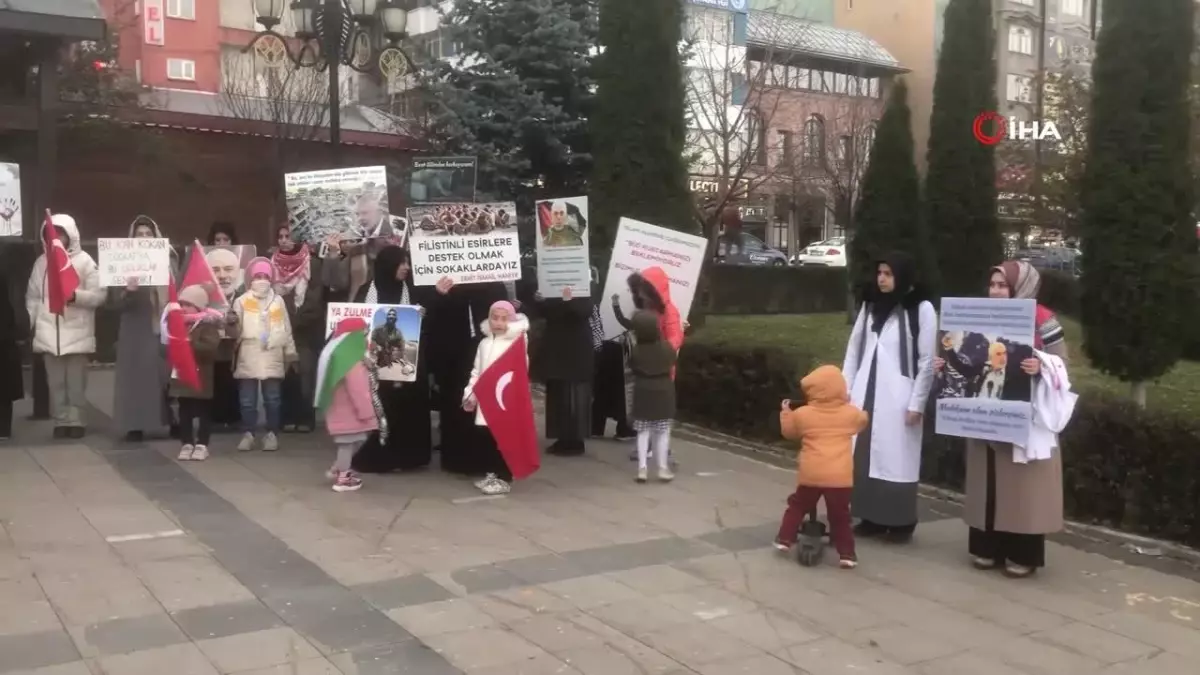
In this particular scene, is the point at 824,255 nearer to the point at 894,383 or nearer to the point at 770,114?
the point at 770,114

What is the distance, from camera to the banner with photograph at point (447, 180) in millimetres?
9344

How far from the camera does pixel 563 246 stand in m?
9.04

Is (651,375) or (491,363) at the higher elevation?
(491,363)

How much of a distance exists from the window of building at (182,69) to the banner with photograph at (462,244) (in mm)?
30709

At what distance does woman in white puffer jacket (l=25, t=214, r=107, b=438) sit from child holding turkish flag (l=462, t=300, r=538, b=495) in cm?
362

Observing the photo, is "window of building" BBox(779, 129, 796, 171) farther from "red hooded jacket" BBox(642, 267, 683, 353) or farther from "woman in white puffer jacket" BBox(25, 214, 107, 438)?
"woman in white puffer jacket" BBox(25, 214, 107, 438)

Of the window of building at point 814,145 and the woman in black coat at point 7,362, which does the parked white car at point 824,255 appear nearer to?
the window of building at point 814,145

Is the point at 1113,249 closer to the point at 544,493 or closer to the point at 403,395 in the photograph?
the point at 544,493

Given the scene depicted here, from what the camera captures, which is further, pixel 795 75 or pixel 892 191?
pixel 795 75

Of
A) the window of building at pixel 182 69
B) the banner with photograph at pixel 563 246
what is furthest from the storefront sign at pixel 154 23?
the banner with photograph at pixel 563 246

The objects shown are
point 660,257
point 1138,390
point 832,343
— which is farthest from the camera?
point 832,343

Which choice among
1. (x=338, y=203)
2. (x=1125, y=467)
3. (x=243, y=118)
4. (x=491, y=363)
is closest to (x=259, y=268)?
(x=338, y=203)

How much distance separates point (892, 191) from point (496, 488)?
7.96 meters

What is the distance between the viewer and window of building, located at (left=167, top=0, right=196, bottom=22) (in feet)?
119
